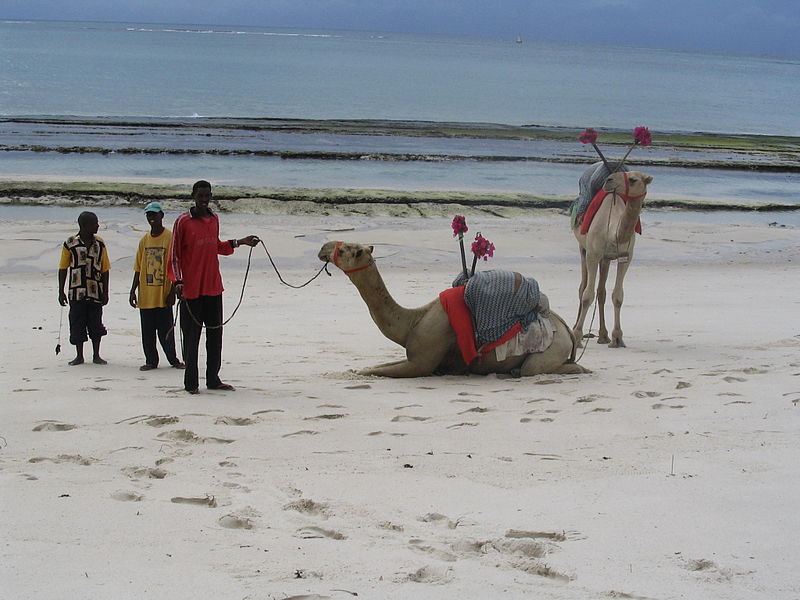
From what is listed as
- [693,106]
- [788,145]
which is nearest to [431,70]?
[693,106]

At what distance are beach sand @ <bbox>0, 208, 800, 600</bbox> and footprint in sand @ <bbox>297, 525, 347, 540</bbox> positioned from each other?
0.9 inches

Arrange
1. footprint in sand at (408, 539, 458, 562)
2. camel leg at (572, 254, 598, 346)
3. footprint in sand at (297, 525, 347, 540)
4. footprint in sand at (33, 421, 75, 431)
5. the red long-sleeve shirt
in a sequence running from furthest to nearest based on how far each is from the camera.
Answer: camel leg at (572, 254, 598, 346) → the red long-sleeve shirt → footprint in sand at (33, 421, 75, 431) → footprint in sand at (297, 525, 347, 540) → footprint in sand at (408, 539, 458, 562)

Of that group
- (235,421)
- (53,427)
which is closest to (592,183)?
(235,421)

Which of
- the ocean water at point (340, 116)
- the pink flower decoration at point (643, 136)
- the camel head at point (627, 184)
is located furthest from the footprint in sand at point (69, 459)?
the ocean water at point (340, 116)

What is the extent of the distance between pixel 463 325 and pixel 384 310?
732mm

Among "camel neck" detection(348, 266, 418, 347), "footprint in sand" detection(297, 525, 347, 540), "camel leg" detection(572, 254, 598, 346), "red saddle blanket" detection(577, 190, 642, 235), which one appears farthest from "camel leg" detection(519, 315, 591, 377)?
"footprint in sand" detection(297, 525, 347, 540)

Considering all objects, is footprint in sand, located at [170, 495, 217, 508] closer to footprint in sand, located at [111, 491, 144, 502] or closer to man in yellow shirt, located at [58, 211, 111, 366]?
footprint in sand, located at [111, 491, 144, 502]

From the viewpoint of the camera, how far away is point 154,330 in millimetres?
8883

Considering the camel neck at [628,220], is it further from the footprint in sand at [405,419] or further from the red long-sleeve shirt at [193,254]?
the red long-sleeve shirt at [193,254]

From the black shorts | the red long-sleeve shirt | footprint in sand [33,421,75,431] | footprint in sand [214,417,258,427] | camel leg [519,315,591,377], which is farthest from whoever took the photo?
the black shorts

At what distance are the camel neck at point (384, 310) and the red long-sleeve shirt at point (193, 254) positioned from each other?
1438mm

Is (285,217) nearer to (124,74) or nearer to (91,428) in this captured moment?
(91,428)

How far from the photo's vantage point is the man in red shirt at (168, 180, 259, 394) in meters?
7.50

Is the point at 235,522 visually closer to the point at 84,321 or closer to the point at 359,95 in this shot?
the point at 84,321
